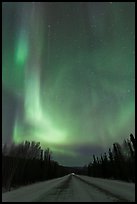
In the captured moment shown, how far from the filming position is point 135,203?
10.3m

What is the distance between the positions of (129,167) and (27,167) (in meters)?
23.8

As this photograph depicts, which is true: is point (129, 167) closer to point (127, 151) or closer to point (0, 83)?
point (127, 151)

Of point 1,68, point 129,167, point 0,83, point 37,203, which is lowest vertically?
point 129,167

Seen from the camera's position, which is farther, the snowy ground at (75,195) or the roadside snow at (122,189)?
the roadside snow at (122,189)

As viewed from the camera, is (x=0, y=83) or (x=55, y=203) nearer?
(x=55, y=203)

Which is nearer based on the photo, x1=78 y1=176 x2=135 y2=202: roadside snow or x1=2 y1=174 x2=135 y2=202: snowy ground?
x1=2 y1=174 x2=135 y2=202: snowy ground

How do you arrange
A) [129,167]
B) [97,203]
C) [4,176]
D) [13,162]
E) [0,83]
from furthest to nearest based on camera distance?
[129,167] → [13,162] → [4,176] → [0,83] → [97,203]

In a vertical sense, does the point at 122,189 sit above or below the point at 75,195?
below

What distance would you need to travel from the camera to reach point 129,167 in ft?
174

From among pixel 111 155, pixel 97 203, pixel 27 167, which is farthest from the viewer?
pixel 111 155

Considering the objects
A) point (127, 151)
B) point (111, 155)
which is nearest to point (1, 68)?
point (127, 151)

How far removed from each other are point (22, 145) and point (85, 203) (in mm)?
40448

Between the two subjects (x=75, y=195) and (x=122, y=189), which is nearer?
(x=75, y=195)

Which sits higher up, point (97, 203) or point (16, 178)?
point (97, 203)
